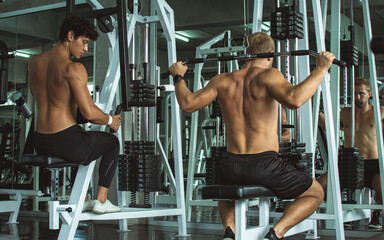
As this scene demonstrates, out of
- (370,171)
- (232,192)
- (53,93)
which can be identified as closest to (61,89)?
(53,93)

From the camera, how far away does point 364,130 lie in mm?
5707

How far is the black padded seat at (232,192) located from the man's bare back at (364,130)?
3.11 m

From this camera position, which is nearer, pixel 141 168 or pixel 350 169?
pixel 141 168

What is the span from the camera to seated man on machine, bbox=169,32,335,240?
2975 millimetres

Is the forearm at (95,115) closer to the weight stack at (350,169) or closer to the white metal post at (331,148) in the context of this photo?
the white metal post at (331,148)

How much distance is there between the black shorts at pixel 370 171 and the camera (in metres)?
5.50

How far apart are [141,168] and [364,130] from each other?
2.75 m

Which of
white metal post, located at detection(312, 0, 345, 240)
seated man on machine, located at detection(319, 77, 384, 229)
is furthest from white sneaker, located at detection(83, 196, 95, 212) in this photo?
seated man on machine, located at detection(319, 77, 384, 229)

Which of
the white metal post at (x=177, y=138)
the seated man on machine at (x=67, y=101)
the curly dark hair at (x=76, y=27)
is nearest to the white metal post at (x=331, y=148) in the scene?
the white metal post at (x=177, y=138)

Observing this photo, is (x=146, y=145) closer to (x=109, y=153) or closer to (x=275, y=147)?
(x=109, y=153)

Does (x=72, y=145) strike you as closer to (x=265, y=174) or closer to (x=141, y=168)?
(x=141, y=168)

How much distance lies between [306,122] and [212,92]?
128cm

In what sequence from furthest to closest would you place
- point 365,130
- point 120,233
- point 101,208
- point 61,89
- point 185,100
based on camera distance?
point 365,130 < point 120,233 < point 101,208 < point 61,89 < point 185,100

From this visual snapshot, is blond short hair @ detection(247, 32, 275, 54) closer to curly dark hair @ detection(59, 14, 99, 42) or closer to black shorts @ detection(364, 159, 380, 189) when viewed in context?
curly dark hair @ detection(59, 14, 99, 42)
